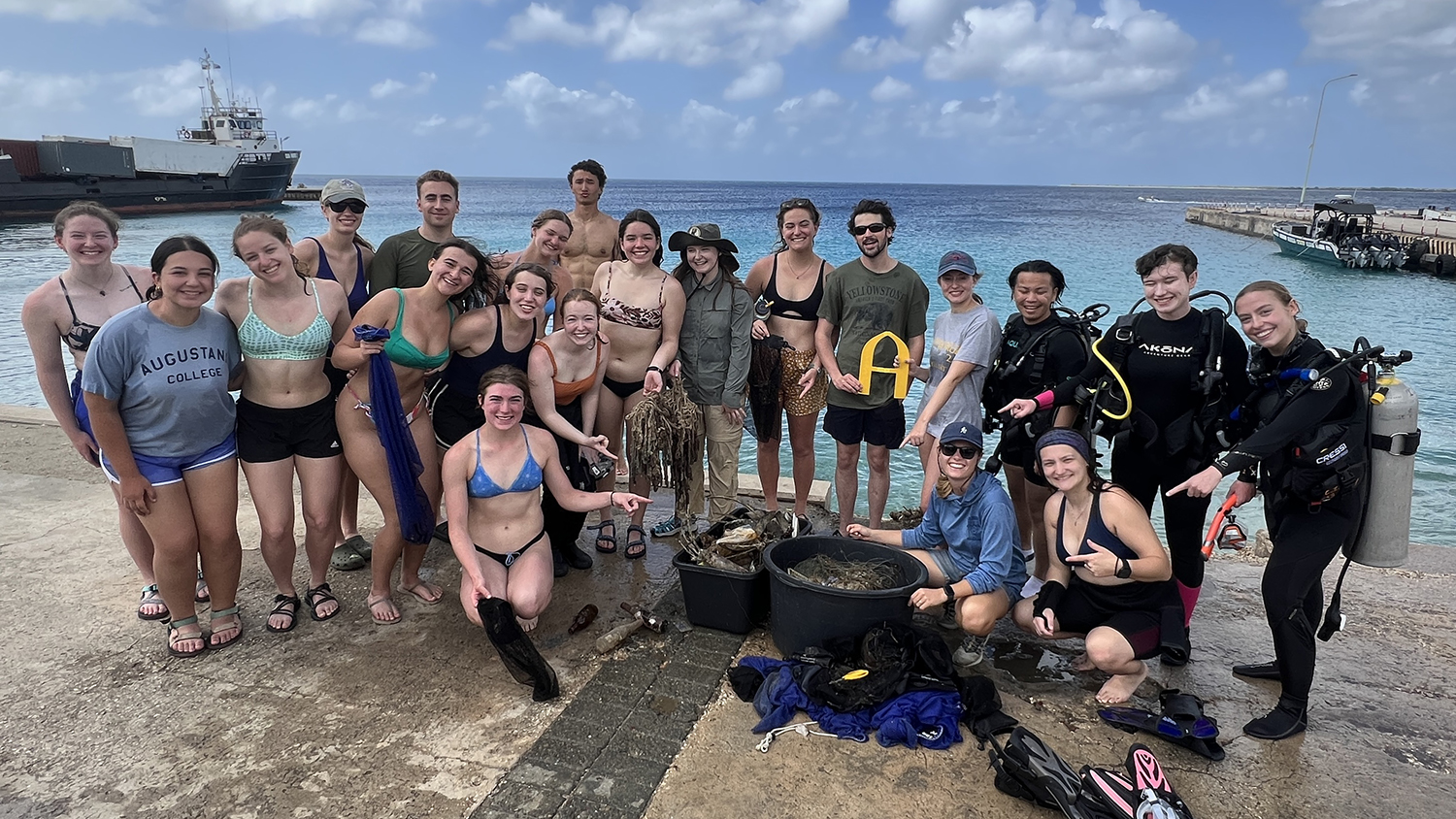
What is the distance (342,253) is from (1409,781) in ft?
17.9

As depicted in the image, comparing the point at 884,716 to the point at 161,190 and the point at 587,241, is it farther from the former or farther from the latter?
the point at 161,190

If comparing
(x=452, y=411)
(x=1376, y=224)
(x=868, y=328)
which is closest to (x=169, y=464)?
(x=452, y=411)

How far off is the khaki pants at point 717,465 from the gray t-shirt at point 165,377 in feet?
7.94

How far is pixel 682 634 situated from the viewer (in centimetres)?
387

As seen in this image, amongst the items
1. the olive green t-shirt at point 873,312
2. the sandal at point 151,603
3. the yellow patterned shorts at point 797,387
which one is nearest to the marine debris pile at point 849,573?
the olive green t-shirt at point 873,312

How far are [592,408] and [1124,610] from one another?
288cm

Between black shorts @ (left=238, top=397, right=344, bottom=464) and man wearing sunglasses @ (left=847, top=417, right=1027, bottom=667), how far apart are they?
2678 mm

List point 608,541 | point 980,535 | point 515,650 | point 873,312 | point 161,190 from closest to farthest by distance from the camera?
point 515,650 < point 980,535 < point 873,312 < point 608,541 < point 161,190

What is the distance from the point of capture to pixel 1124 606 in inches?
133

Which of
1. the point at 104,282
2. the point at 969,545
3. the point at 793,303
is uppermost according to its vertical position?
the point at 104,282

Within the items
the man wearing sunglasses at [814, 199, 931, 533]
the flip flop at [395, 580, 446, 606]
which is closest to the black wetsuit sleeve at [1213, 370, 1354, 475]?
the man wearing sunglasses at [814, 199, 931, 533]

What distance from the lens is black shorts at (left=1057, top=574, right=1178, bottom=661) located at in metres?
3.30

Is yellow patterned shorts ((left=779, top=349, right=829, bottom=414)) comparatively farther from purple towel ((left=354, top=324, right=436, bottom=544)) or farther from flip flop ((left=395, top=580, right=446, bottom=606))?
flip flop ((left=395, top=580, right=446, bottom=606))

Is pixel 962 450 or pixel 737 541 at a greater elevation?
pixel 962 450
